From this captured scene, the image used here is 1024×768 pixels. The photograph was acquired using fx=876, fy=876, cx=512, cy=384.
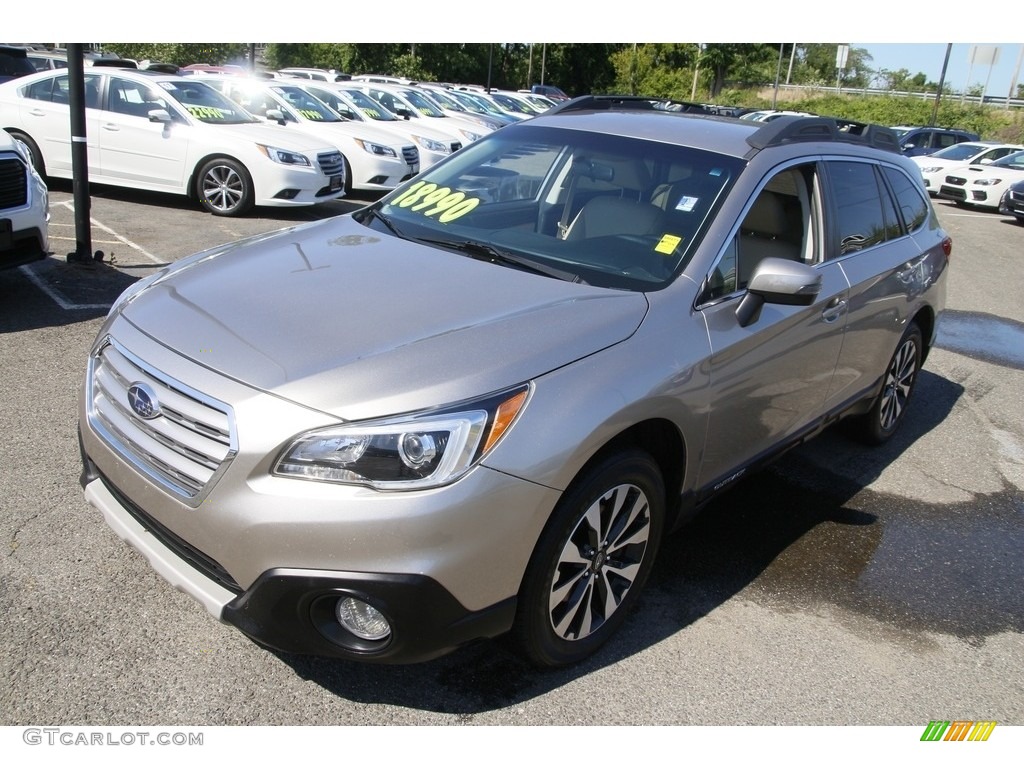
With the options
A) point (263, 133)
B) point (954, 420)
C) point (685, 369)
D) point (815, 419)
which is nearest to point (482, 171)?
point (685, 369)

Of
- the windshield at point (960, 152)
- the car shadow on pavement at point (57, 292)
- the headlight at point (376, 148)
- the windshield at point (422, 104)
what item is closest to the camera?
the car shadow on pavement at point (57, 292)

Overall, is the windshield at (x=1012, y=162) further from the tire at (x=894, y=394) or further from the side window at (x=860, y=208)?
the side window at (x=860, y=208)

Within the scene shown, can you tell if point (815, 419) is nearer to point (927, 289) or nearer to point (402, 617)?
point (927, 289)

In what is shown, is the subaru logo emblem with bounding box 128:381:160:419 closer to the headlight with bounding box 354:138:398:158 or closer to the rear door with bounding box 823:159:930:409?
the rear door with bounding box 823:159:930:409

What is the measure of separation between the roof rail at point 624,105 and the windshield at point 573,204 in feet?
1.21

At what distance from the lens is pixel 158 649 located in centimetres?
289

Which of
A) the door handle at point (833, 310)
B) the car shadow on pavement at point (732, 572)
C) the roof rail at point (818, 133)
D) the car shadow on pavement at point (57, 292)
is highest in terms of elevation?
the roof rail at point (818, 133)

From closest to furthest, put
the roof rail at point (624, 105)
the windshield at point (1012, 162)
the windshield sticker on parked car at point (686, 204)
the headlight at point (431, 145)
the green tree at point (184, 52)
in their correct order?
the windshield sticker on parked car at point (686, 204) → the roof rail at point (624, 105) → the headlight at point (431, 145) → the windshield at point (1012, 162) → the green tree at point (184, 52)

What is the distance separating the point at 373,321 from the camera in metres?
2.80

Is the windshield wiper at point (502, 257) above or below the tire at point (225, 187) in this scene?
above

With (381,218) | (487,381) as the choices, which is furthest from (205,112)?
(487,381)

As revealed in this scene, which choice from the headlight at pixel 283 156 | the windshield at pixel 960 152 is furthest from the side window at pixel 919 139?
the headlight at pixel 283 156

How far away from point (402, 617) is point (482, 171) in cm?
242

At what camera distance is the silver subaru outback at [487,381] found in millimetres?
2389
